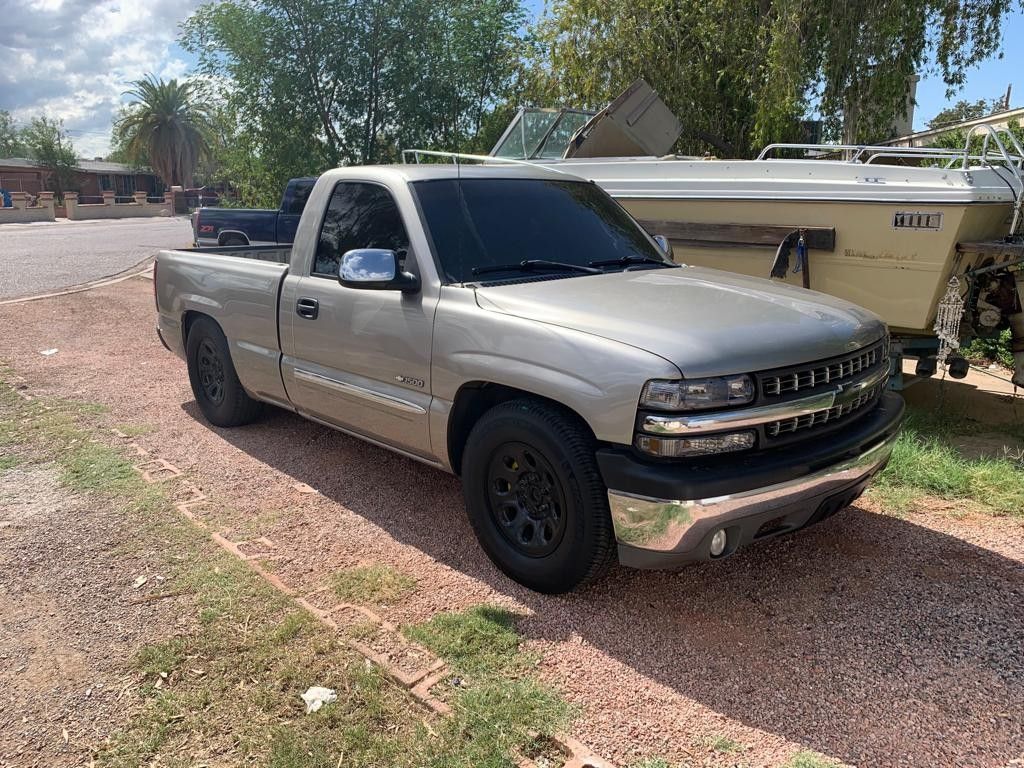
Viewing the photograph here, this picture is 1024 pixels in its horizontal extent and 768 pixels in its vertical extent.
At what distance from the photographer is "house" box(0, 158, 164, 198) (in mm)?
59125

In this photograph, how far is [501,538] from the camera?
12.2ft

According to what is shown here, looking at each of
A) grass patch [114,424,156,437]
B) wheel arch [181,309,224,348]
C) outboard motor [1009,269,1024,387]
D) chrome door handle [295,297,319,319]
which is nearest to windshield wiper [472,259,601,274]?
chrome door handle [295,297,319,319]

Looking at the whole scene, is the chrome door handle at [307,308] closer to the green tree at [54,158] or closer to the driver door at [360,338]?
the driver door at [360,338]

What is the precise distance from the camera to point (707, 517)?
2.99 metres

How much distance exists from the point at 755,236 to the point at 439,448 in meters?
3.55

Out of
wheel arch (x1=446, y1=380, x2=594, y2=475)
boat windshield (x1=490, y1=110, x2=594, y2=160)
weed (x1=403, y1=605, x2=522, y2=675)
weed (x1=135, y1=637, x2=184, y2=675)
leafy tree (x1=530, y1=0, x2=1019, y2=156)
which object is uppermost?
leafy tree (x1=530, y1=0, x2=1019, y2=156)

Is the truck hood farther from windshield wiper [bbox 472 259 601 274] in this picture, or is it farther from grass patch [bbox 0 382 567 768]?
grass patch [bbox 0 382 567 768]

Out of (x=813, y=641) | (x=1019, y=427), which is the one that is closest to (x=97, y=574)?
(x=813, y=641)

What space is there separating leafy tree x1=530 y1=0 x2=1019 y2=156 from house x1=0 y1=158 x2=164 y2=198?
56.6m

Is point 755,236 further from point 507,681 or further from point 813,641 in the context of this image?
point 507,681

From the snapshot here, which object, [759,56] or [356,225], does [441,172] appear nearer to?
[356,225]

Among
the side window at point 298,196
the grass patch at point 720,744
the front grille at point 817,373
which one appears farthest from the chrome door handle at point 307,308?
the side window at point 298,196

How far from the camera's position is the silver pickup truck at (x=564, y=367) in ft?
10.0

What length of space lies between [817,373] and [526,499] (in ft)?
4.25
